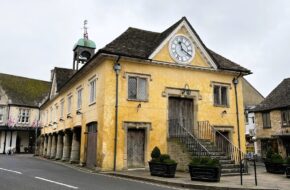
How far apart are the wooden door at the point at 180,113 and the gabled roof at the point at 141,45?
3.32m

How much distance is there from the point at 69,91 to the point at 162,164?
1394cm

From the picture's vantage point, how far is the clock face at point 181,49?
19156 millimetres

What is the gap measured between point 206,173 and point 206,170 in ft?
0.38

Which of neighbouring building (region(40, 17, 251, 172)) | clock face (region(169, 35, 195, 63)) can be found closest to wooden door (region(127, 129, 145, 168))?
neighbouring building (region(40, 17, 251, 172))

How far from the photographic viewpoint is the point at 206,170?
12.1 metres

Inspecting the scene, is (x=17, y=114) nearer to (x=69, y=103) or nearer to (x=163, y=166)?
(x=69, y=103)

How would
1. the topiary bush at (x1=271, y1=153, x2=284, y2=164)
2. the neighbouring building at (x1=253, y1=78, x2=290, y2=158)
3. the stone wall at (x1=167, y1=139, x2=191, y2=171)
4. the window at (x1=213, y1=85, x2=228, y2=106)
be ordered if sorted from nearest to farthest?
1. the stone wall at (x1=167, y1=139, x2=191, y2=171)
2. the topiary bush at (x1=271, y1=153, x2=284, y2=164)
3. the window at (x1=213, y1=85, x2=228, y2=106)
4. the neighbouring building at (x1=253, y1=78, x2=290, y2=158)

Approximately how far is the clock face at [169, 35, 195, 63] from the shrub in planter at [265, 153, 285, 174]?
7.56m

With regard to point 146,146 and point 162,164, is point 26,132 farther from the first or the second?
point 162,164

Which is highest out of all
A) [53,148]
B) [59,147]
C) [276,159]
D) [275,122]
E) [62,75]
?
[62,75]

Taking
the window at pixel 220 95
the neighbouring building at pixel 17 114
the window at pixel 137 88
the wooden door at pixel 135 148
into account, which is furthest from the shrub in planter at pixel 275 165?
the neighbouring building at pixel 17 114

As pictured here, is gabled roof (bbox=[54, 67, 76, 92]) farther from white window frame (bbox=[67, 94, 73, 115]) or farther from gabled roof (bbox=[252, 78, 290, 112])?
gabled roof (bbox=[252, 78, 290, 112])

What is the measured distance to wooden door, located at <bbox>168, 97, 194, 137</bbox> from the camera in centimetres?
1856

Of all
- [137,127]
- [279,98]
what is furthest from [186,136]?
[279,98]
